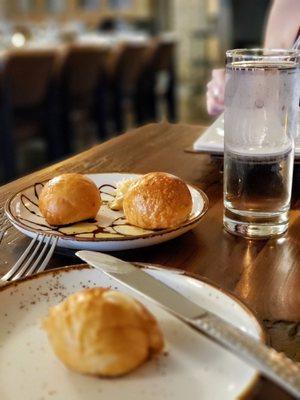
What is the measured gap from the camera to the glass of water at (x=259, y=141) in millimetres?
630

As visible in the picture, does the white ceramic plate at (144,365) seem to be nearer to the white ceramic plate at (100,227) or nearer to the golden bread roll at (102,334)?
the golden bread roll at (102,334)

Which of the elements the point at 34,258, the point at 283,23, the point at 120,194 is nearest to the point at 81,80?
the point at 283,23

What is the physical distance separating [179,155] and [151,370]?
653 mm

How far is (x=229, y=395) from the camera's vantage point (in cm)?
37

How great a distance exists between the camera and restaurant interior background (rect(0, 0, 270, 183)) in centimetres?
258

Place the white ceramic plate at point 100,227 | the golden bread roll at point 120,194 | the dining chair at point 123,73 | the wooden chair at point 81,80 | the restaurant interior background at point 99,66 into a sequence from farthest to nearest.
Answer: the dining chair at point 123,73 → the wooden chair at point 81,80 → the restaurant interior background at point 99,66 → the golden bread roll at point 120,194 → the white ceramic plate at point 100,227

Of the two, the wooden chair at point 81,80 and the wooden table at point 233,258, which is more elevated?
the wooden table at point 233,258

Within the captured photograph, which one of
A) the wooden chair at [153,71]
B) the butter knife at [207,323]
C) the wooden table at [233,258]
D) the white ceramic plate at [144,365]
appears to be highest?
the butter knife at [207,323]

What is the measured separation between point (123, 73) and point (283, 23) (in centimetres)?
180

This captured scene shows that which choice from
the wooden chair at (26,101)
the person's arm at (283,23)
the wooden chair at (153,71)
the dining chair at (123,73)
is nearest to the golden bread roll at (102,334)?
the person's arm at (283,23)

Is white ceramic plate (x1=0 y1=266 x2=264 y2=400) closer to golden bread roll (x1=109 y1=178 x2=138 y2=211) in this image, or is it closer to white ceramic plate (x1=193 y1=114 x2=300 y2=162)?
golden bread roll (x1=109 y1=178 x2=138 y2=211)

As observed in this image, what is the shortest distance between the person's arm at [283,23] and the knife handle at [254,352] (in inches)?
52.9

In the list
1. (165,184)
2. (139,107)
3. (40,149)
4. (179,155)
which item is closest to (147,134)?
(179,155)

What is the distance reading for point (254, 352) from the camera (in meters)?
0.36
